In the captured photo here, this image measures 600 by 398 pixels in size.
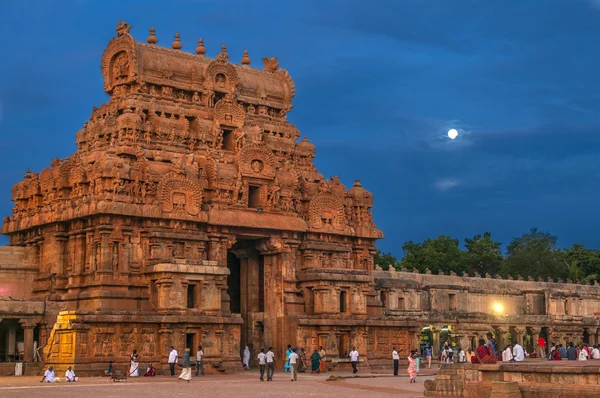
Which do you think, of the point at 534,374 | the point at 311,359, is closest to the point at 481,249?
the point at 311,359

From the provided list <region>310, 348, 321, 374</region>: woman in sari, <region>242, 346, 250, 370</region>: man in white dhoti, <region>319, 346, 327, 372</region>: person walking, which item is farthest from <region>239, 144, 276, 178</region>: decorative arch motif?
<region>310, 348, 321, 374</region>: woman in sari

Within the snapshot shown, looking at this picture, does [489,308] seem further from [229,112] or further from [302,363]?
[229,112]

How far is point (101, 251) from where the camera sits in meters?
41.6

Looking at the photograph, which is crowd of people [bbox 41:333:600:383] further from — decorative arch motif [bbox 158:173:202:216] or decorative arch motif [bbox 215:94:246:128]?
decorative arch motif [bbox 215:94:246:128]

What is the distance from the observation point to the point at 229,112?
4906cm

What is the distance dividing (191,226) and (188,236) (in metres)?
0.62

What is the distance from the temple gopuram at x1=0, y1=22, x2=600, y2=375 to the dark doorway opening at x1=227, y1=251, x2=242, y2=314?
8 cm

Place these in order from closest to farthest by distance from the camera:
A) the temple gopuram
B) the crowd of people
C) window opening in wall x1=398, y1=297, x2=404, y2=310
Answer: the crowd of people → the temple gopuram → window opening in wall x1=398, y1=297, x2=404, y2=310

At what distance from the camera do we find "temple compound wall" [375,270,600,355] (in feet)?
189

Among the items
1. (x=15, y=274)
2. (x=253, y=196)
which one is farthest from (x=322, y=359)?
(x=15, y=274)

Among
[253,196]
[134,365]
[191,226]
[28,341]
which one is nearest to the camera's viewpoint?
[134,365]

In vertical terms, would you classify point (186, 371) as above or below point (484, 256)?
below

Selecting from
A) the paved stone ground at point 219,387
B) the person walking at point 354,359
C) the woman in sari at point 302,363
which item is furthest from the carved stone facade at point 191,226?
the paved stone ground at point 219,387

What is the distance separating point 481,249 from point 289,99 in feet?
158
